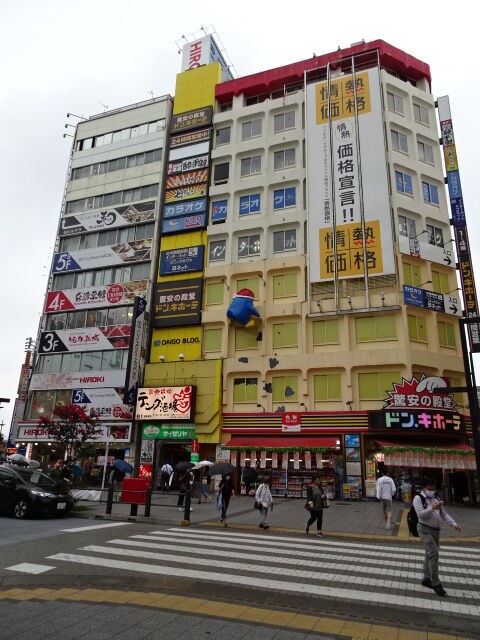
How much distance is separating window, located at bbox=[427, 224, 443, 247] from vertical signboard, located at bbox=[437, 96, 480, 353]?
1.26 metres

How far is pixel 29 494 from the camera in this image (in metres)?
14.7

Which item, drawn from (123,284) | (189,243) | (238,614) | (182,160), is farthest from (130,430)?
(238,614)

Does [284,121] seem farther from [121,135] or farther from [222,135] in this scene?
[121,135]

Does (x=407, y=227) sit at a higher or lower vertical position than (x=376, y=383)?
higher

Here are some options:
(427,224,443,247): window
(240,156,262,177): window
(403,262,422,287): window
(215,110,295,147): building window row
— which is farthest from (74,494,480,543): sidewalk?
(215,110,295,147): building window row

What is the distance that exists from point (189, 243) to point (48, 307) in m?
12.8

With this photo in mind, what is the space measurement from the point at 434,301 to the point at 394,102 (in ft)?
48.3

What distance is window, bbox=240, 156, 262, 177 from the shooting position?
112 ft

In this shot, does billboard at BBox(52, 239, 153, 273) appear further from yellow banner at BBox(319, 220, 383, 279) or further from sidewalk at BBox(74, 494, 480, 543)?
sidewalk at BBox(74, 494, 480, 543)

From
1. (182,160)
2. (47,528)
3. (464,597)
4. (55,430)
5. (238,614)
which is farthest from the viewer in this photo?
(182,160)

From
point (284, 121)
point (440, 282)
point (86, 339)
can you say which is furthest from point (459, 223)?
point (86, 339)

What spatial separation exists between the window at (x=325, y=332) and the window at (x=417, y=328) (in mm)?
4168

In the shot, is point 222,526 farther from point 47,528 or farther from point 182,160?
point 182,160

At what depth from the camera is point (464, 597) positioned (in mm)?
7191
